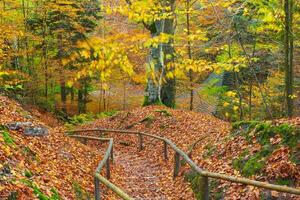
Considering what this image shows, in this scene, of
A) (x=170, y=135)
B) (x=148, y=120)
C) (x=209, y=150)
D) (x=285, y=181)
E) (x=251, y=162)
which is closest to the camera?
(x=285, y=181)

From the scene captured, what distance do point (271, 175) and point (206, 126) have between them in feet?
30.5

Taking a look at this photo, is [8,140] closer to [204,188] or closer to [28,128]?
[28,128]

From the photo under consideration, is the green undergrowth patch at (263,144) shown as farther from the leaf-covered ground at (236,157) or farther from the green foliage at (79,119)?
the green foliage at (79,119)

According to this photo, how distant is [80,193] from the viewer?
8523 millimetres

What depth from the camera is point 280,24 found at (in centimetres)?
1011

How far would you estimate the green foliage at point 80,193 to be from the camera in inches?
328

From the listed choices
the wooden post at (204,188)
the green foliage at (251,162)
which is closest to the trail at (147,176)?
the green foliage at (251,162)

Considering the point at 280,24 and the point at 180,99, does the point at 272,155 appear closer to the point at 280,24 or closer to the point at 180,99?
the point at 280,24

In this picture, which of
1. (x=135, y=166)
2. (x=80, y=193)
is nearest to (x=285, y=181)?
(x=80, y=193)

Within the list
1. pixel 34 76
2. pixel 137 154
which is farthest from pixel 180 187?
pixel 34 76

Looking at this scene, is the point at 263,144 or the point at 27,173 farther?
the point at 263,144

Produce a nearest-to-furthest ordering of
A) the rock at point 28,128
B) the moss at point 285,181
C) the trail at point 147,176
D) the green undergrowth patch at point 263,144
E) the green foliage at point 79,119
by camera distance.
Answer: the moss at point 285,181 < the green undergrowth patch at point 263,144 < the trail at point 147,176 < the rock at point 28,128 < the green foliage at point 79,119

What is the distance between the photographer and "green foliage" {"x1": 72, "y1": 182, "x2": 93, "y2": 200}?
27.3ft

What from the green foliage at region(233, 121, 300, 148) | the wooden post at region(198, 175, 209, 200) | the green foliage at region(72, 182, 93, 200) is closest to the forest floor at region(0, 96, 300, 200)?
the green foliage at region(72, 182, 93, 200)
